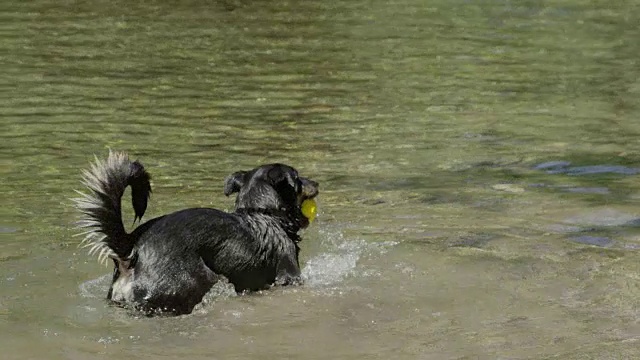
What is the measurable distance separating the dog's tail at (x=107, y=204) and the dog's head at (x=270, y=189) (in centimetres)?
135

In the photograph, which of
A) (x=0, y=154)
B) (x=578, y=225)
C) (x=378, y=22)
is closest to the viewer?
(x=578, y=225)

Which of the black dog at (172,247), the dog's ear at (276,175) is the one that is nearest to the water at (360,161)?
the black dog at (172,247)

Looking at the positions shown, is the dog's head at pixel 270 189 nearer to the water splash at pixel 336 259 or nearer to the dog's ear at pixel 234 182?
the dog's ear at pixel 234 182

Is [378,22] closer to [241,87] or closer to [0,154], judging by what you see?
[241,87]

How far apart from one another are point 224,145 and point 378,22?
9243 millimetres

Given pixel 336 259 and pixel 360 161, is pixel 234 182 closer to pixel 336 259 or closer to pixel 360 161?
pixel 336 259

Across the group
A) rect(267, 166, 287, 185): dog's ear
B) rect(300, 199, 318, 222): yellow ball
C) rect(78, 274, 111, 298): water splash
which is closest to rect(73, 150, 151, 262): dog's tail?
rect(78, 274, 111, 298): water splash

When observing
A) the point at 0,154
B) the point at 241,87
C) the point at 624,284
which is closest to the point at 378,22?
the point at 241,87

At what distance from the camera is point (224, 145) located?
12273 millimetres

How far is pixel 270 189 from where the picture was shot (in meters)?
8.36

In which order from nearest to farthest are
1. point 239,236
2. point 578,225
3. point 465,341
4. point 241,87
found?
1. point 465,341
2. point 239,236
3. point 578,225
4. point 241,87

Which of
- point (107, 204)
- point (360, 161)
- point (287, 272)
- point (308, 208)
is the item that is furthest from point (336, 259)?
point (360, 161)

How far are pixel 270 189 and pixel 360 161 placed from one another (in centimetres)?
337

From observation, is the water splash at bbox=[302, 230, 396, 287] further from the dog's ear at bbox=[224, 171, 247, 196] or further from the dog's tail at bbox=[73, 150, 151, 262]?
the dog's tail at bbox=[73, 150, 151, 262]
